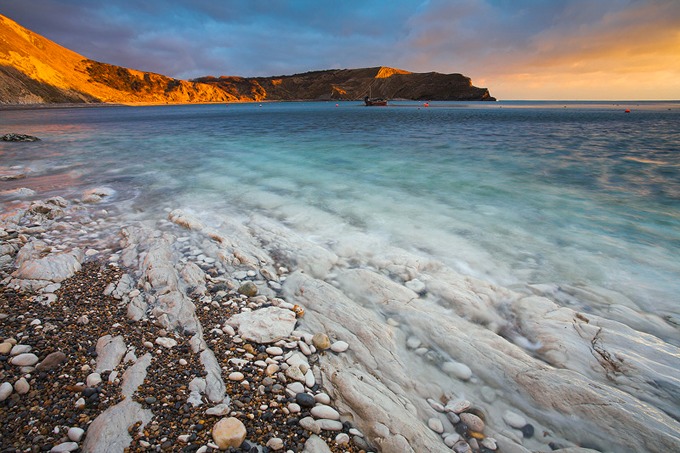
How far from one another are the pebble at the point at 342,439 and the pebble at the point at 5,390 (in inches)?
103

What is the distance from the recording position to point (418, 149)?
1853cm

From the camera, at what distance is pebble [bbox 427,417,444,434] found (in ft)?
8.25

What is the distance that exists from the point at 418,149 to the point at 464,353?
16805mm

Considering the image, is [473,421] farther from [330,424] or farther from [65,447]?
[65,447]

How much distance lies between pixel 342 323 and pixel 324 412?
1203mm

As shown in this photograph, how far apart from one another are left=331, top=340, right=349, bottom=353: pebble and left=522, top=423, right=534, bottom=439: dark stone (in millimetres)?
1716

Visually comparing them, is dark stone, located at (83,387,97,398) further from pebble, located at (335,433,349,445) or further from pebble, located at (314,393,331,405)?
pebble, located at (335,433,349,445)

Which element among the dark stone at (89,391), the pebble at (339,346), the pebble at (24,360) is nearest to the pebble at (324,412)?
the pebble at (339,346)

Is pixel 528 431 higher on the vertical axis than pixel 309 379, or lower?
lower

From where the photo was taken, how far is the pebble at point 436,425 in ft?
8.25

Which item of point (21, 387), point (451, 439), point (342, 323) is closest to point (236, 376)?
point (342, 323)

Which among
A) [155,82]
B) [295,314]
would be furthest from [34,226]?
[155,82]

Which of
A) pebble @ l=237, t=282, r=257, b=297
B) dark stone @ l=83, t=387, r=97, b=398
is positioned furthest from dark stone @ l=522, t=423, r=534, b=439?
dark stone @ l=83, t=387, r=97, b=398

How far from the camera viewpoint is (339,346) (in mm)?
3316
